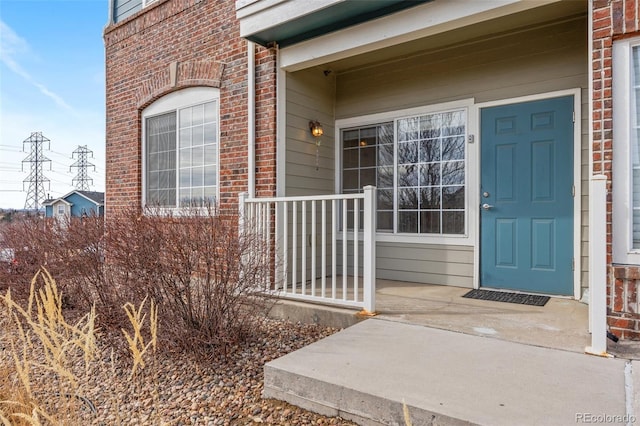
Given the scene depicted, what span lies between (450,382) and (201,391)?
1.70 meters

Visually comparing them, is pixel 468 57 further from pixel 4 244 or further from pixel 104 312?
pixel 4 244

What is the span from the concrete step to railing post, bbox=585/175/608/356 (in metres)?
0.13

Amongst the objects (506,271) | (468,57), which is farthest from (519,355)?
(468,57)

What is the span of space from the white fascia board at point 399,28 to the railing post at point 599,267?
5.66 ft

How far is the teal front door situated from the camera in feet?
13.5

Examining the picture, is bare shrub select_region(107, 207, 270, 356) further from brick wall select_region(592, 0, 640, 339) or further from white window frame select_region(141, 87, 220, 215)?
brick wall select_region(592, 0, 640, 339)

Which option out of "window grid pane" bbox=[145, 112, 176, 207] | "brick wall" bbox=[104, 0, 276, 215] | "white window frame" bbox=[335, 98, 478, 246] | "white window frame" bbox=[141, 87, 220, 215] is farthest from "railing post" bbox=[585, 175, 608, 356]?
"window grid pane" bbox=[145, 112, 176, 207]

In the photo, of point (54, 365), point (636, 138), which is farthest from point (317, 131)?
point (54, 365)

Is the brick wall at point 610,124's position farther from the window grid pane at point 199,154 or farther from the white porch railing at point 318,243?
the window grid pane at point 199,154

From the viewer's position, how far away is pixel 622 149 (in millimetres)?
2881

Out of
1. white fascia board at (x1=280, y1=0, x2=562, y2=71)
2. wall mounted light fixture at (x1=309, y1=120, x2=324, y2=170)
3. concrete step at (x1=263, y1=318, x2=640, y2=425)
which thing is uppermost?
white fascia board at (x1=280, y1=0, x2=562, y2=71)

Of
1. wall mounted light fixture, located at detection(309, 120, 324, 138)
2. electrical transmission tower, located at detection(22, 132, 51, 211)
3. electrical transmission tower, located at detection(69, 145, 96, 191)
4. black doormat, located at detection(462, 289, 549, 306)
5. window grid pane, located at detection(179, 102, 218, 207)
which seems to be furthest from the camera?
electrical transmission tower, located at detection(69, 145, 96, 191)

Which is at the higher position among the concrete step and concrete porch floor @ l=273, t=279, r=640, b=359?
concrete porch floor @ l=273, t=279, r=640, b=359

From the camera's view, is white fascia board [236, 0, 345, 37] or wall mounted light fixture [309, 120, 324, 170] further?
wall mounted light fixture [309, 120, 324, 170]
